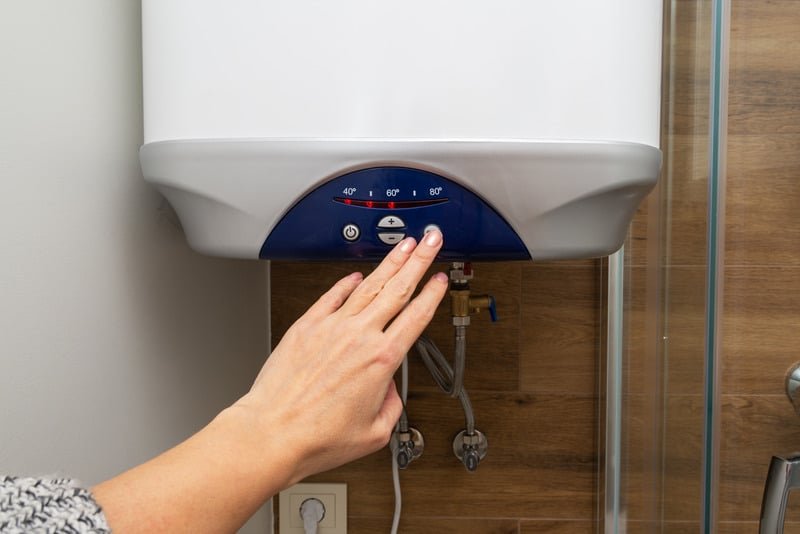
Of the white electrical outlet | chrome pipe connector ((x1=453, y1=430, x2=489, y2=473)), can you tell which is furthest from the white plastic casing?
the white electrical outlet

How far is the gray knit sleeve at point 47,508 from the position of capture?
0.37 metres

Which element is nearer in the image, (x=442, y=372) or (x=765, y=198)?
(x=765, y=198)

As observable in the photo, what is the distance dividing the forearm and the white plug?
2.25 ft

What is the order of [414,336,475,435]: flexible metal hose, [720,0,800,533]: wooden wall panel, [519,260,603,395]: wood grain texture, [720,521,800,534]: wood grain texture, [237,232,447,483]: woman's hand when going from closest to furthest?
[237,232,447,483]: woman's hand < [720,521,800,534]: wood grain texture < [720,0,800,533]: wooden wall panel < [414,336,475,435]: flexible metal hose < [519,260,603,395]: wood grain texture

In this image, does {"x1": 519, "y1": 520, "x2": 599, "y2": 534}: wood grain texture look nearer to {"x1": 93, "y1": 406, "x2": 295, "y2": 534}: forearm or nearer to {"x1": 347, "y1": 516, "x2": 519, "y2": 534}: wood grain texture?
{"x1": 347, "y1": 516, "x2": 519, "y2": 534}: wood grain texture

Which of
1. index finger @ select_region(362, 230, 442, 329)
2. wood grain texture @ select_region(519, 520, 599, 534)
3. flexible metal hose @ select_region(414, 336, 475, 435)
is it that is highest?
index finger @ select_region(362, 230, 442, 329)

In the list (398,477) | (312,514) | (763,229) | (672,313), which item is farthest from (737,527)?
(312,514)

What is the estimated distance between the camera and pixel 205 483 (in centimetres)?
45

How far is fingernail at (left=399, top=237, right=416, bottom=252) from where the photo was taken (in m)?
0.62

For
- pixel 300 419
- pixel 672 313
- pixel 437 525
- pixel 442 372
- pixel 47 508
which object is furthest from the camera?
pixel 437 525

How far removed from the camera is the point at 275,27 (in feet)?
2.05

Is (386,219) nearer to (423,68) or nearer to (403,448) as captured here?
(423,68)

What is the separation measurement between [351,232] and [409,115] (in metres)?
0.12

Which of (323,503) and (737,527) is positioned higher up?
(737,527)
